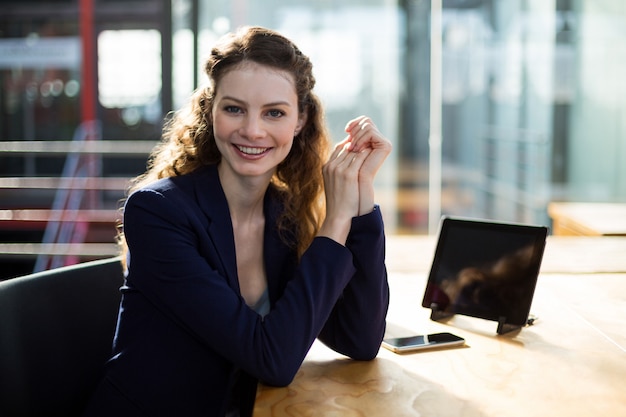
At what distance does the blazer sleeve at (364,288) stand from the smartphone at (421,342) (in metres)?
0.04

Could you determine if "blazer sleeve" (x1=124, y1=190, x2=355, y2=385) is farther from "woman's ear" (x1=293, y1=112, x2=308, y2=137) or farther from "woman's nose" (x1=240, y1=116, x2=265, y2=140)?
"woman's ear" (x1=293, y1=112, x2=308, y2=137)

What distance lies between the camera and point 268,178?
5.15ft

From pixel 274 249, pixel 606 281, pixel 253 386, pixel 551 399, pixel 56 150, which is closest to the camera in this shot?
pixel 551 399

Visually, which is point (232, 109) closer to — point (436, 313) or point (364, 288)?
point (364, 288)

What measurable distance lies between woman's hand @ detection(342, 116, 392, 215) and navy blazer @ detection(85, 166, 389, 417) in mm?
68

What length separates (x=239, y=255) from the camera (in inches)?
60.3

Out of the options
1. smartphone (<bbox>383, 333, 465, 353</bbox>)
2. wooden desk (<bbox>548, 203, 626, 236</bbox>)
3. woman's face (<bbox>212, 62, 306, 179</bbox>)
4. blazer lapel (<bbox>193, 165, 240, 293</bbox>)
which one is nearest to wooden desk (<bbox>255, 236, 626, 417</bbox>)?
smartphone (<bbox>383, 333, 465, 353</bbox>)

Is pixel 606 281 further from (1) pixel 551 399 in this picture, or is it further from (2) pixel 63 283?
(2) pixel 63 283

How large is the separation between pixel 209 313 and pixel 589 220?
1946 mm

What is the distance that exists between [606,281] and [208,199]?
1062mm

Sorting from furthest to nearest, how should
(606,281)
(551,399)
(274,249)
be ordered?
(606,281) → (274,249) → (551,399)

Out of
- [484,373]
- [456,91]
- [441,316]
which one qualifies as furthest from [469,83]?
[484,373]

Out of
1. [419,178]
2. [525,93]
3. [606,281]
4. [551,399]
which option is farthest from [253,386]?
[525,93]

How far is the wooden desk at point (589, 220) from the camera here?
2.64 m
